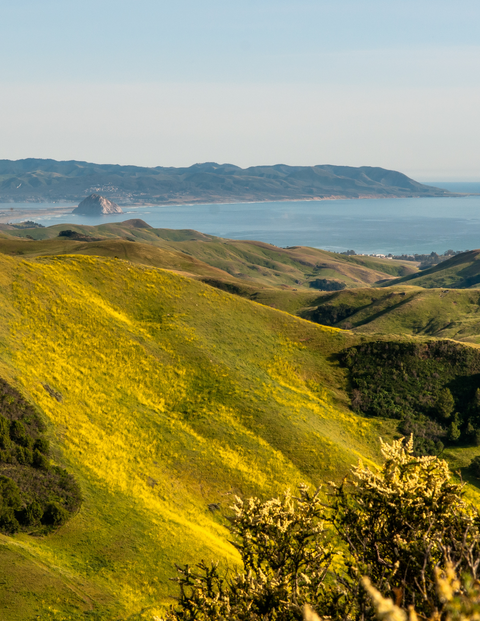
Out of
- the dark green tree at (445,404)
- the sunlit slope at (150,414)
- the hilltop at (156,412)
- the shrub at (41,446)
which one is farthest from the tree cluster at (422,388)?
the shrub at (41,446)

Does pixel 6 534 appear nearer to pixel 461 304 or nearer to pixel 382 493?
pixel 382 493

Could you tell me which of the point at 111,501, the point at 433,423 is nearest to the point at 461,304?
the point at 433,423

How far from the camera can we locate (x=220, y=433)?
144 ft

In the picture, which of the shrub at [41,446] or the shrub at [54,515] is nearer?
the shrub at [54,515]

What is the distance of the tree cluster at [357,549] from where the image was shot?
14.6 m

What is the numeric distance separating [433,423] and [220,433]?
2809 centimetres

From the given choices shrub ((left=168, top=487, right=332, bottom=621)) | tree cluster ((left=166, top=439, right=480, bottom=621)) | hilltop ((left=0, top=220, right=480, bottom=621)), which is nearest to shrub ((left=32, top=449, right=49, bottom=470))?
hilltop ((left=0, top=220, right=480, bottom=621))

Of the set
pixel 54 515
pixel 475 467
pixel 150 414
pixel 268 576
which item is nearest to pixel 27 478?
pixel 54 515

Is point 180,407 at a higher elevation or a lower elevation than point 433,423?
higher

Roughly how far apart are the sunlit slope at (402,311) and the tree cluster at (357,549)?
8835cm

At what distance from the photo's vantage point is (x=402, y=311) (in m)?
122

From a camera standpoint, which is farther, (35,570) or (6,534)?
(6,534)

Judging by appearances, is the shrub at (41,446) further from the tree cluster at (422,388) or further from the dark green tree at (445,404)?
the dark green tree at (445,404)

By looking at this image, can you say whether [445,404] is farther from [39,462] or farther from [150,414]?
[39,462]
